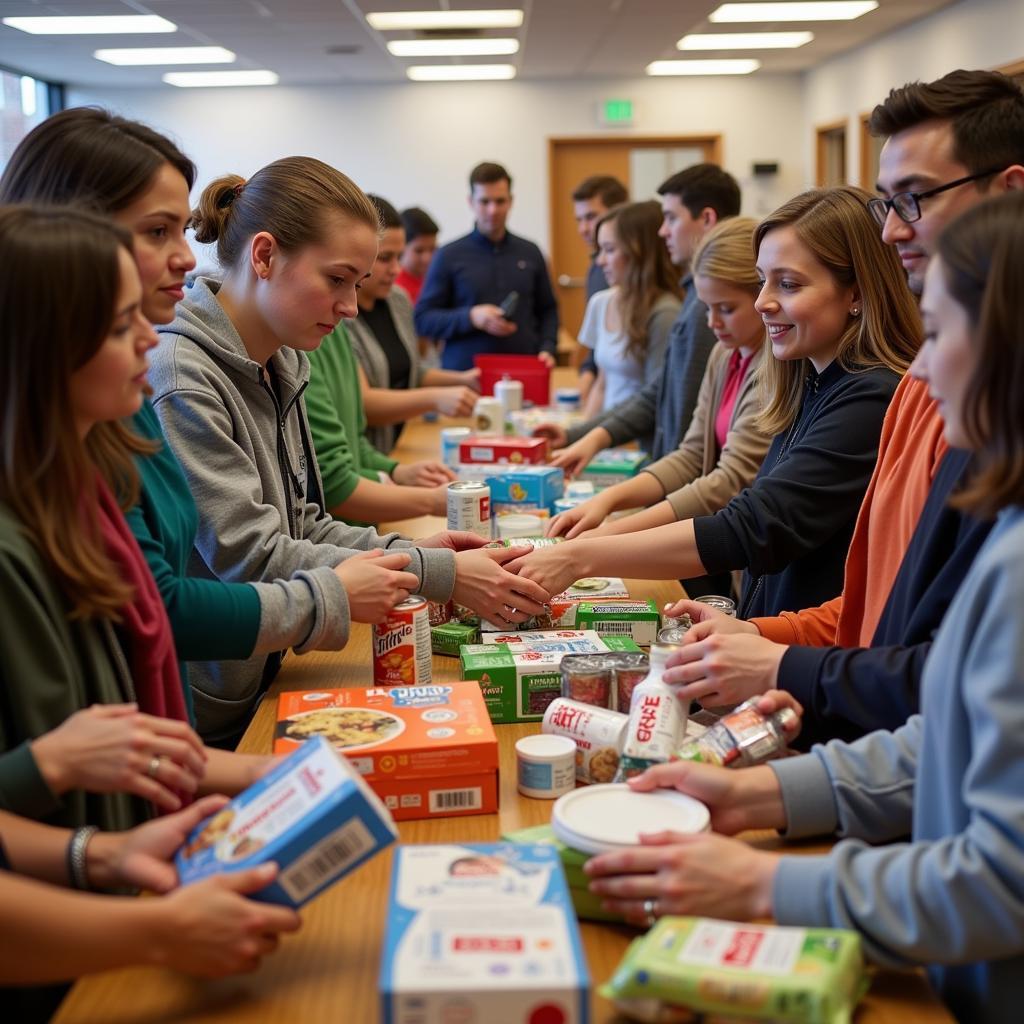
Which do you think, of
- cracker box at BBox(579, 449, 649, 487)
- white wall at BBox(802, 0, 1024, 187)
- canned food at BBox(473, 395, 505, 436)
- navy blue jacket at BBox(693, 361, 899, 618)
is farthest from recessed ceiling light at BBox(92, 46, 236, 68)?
navy blue jacket at BBox(693, 361, 899, 618)

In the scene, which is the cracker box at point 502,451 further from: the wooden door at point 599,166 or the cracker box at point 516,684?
the wooden door at point 599,166

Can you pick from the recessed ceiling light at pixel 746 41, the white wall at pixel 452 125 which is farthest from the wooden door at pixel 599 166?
the recessed ceiling light at pixel 746 41

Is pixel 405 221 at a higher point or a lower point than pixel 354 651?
higher

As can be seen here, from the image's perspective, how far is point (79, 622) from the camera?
4.29ft

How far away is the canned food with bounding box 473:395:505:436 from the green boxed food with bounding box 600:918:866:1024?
A: 112 inches

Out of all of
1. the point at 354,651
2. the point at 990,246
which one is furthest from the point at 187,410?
the point at 990,246

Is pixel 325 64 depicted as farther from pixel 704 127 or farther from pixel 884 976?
pixel 884 976

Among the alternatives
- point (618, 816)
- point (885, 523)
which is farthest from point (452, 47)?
point (618, 816)

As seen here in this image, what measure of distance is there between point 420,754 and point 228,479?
0.77 metres

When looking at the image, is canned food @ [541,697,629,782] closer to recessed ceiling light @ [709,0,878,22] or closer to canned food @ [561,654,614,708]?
canned food @ [561,654,614,708]

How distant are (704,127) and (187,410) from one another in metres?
10.9

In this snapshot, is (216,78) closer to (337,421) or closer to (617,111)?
(617,111)

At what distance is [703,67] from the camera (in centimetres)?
1089

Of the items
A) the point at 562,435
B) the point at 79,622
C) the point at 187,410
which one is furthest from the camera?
the point at 562,435
